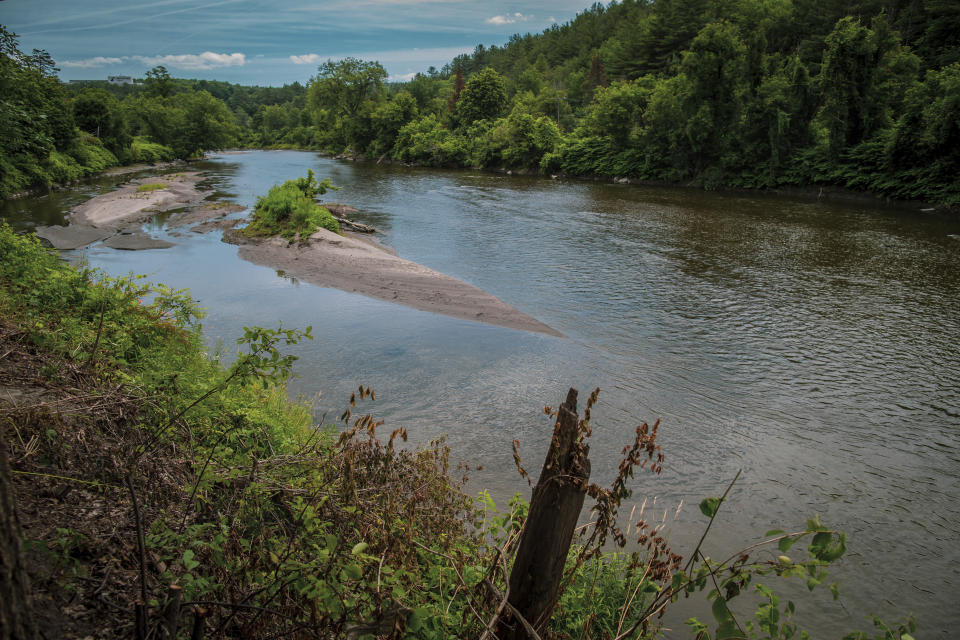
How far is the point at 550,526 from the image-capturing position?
8.73ft

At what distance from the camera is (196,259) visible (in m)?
19.4

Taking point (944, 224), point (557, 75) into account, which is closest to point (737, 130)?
point (944, 224)

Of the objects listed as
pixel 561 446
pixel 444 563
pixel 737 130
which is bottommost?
pixel 444 563

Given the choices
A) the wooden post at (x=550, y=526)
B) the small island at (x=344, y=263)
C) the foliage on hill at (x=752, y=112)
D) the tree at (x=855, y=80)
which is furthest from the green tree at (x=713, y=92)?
the wooden post at (x=550, y=526)

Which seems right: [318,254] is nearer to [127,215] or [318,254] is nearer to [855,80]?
[127,215]

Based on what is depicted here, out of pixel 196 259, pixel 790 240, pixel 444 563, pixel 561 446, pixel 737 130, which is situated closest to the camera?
pixel 561 446

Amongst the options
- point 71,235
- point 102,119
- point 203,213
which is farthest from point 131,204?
point 102,119

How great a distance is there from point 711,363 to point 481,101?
216 ft

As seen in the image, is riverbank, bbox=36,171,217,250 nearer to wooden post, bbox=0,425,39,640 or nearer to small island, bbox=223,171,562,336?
small island, bbox=223,171,562,336

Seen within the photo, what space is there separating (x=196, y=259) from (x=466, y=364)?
42.4 feet

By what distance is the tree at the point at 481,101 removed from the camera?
230ft

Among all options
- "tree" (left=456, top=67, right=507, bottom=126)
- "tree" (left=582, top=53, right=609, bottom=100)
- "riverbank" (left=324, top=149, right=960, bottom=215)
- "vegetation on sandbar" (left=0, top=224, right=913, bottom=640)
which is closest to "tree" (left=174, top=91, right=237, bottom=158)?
"tree" (left=456, top=67, right=507, bottom=126)

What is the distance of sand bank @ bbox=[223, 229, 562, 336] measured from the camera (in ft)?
46.9

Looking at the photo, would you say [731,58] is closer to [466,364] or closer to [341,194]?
[341,194]
